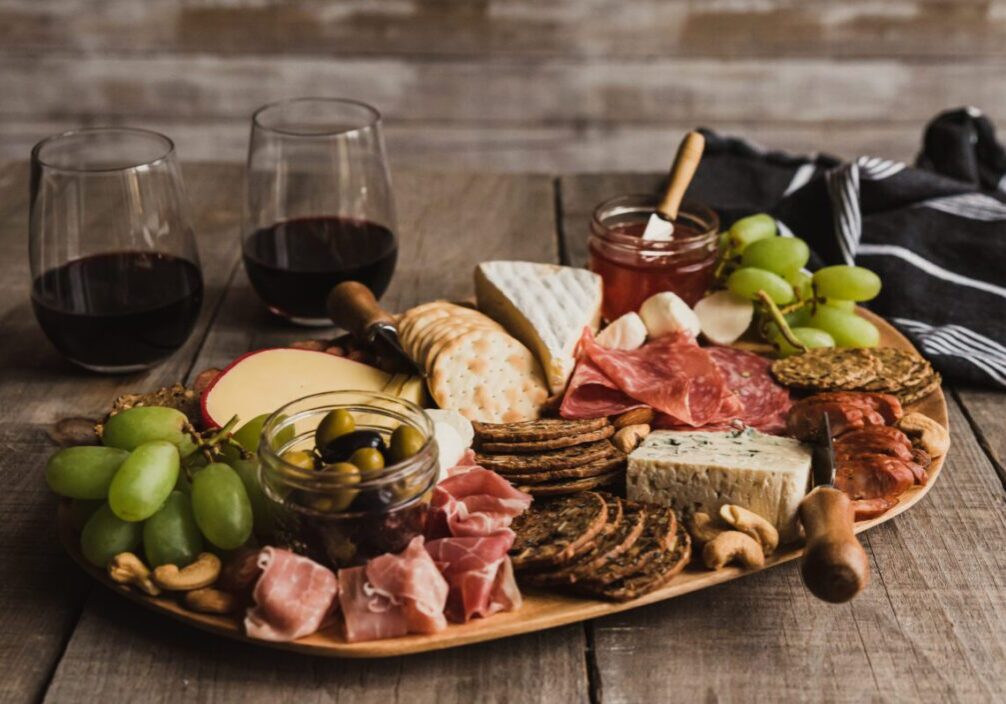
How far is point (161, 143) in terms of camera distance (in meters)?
1.66

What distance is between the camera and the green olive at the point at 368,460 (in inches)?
44.2

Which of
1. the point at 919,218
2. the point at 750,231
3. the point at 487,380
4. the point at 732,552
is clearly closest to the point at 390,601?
the point at 732,552

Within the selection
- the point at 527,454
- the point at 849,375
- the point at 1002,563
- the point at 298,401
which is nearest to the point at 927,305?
the point at 849,375

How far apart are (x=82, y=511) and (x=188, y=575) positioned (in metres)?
0.19

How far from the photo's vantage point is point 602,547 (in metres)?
1.20

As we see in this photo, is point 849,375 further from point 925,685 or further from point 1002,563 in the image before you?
point 925,685

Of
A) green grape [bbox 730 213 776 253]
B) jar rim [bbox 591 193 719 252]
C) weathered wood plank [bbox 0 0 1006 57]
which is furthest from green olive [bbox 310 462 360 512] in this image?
weathered wood plank [bbox 0 0 1006 57]

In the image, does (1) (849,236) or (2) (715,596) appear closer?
(2) (715,596)

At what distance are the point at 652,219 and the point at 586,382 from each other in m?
0.43

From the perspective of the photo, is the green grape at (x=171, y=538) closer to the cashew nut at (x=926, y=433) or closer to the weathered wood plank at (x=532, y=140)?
the cashew nut at (x=926, y=433)

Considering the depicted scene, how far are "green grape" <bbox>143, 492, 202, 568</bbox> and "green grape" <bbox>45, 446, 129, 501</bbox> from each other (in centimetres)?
7

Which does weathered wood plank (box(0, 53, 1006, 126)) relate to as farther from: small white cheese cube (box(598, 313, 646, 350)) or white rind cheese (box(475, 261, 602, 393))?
small white cheese cube (box(598, 313, 646, 350))

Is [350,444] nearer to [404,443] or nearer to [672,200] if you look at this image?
[404,443]

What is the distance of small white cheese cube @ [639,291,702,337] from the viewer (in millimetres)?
1694
